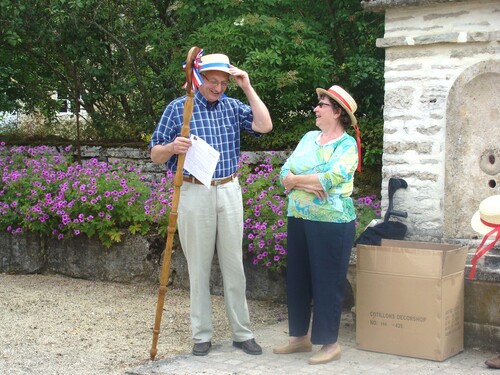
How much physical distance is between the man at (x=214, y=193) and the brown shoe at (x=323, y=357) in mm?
395

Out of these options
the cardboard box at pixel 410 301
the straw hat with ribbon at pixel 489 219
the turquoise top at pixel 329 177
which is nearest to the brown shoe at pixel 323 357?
the cardboard box at pixel 410 301

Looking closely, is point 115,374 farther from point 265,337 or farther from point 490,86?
point 490,86

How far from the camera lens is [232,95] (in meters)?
8.91

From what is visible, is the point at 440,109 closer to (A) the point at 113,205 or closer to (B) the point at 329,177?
(B) the point at 329,177

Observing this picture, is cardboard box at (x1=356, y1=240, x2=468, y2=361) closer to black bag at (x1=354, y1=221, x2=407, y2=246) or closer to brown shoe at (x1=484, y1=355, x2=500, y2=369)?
brown shoe at (x1=484, y1=355, x2=500, y2=369)

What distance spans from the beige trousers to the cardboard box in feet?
2.53

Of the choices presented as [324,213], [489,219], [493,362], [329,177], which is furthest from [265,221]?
[493,362]

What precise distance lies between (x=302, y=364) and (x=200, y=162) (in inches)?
53.6

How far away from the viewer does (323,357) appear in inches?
206

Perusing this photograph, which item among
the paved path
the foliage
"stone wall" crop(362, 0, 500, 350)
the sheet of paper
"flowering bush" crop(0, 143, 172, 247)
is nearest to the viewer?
the paved path

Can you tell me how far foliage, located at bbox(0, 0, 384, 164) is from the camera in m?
8.68

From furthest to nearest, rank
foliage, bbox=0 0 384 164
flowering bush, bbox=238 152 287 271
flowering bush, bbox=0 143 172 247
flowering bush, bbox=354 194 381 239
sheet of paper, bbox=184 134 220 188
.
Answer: foliage, bbox=0 0 384 164
flowering bush, bbox=0 143 172 247
flowering bush, bbox=354 194 381 239
flowering bush, bbox=238 152 287 271
sheet of paper, bbox=184 134 220 188

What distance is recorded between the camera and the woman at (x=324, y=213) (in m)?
5.13

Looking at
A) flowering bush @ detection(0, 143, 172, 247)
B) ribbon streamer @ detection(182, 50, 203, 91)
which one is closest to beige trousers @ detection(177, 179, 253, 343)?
ribbon streamer @ detection(182, 50, 203, 91)
